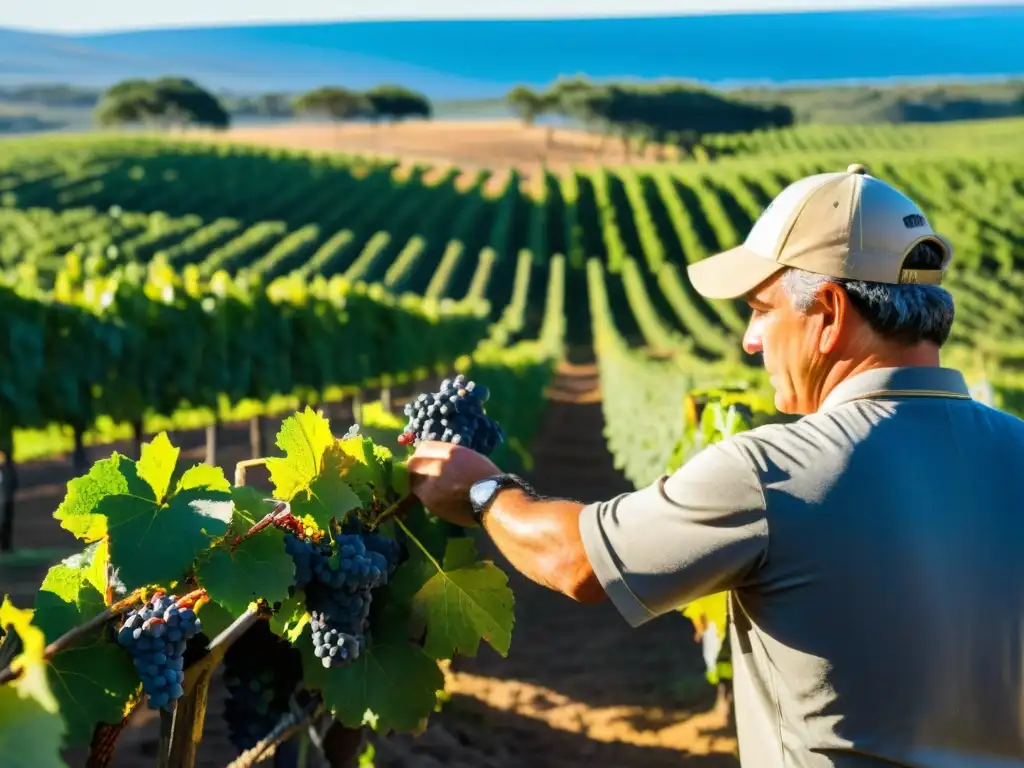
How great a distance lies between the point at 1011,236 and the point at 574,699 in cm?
4340

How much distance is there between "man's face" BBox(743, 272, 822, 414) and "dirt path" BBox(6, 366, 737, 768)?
3706 mm

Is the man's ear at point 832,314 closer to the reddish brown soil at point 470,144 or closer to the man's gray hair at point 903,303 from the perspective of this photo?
the man's gray hair at point 903,303

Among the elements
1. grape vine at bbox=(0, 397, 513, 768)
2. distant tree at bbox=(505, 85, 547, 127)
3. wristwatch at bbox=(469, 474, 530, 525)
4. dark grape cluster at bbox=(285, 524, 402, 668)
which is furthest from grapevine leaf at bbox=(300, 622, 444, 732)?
distant tree at bbox=(505, 85, 547, 127)

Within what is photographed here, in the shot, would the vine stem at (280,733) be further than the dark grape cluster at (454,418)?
Yes

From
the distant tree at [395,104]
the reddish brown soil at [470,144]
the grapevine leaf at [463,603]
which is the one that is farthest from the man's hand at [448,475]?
the distant tree at [395,104]

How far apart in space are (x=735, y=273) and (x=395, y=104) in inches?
5173

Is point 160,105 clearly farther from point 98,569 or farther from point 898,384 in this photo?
point 898,384

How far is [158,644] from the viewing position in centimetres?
163

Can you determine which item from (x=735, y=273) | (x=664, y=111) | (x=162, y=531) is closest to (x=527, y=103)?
(x=664, y=111)

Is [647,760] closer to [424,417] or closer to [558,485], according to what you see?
[424,417]

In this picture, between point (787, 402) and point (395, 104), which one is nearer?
point (787, 402)

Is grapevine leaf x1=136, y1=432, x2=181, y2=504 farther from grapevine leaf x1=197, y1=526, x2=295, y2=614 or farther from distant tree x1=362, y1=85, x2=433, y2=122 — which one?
distant tree x1=362, y1=85, x2=433, y2=122

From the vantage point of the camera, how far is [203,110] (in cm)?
11081

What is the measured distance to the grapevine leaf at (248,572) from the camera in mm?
1771
